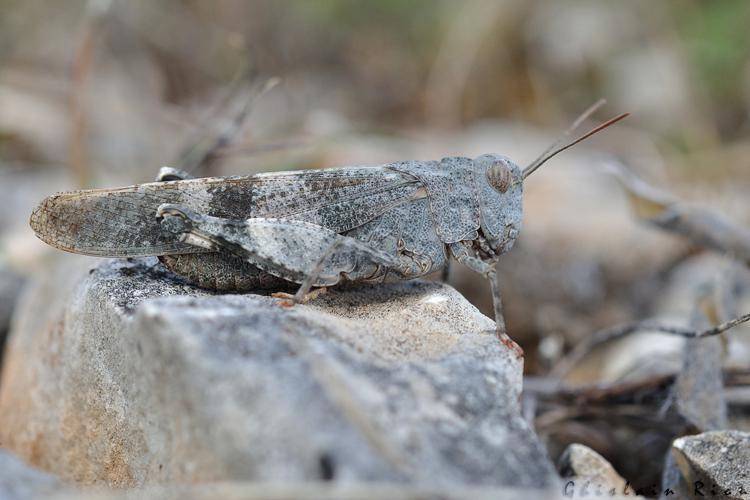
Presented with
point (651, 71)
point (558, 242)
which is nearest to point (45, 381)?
point (558, 242)

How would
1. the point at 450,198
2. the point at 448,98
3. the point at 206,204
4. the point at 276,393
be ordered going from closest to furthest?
the point at 276,393 → the point at 206,204 → the point at 450,198 → the point at 448,98

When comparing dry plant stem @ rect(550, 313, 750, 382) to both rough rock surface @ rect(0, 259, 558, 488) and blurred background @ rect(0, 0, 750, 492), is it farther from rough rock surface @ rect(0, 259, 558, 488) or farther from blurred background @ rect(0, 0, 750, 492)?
blurred background @ rect(0, 0, 750, 492)

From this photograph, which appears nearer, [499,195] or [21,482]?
[21,482]

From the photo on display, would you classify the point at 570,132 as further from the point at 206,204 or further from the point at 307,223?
the point at 206,204

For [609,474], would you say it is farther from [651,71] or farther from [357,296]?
[651,71]

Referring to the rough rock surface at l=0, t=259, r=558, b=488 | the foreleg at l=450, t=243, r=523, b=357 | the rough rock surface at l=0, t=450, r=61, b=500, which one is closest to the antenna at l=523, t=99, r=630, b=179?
the foreleg at l=450, t=243, r=523, b=357

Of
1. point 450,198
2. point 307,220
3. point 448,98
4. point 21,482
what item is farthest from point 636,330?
point 448,98
